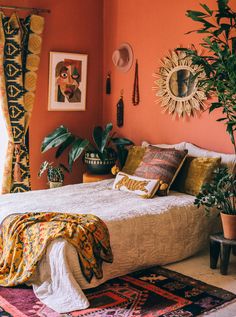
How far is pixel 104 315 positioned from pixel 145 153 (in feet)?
7.13

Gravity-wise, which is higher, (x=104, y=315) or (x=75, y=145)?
(x=75, y=145)

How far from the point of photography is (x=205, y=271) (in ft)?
13.5

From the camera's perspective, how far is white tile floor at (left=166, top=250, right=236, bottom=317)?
3.86 metres

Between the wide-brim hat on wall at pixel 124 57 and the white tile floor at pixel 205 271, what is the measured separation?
235 cm

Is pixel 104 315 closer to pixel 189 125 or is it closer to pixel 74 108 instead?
pixel 189 125

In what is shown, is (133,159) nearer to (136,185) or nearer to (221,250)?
(136,185)

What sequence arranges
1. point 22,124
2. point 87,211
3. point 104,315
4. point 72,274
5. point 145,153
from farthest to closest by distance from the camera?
point 22,124 → point 145,153 → point 87,211 → point 72,274 → point 104,315

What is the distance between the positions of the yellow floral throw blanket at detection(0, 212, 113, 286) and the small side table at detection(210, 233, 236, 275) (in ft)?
2.96

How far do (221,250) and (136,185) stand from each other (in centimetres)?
104

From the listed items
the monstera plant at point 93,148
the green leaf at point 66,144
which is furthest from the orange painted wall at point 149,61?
the green leaf at point 66,144

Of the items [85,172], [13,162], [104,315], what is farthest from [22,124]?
[104,315]

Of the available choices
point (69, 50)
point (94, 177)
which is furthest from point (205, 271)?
point (69, 50)

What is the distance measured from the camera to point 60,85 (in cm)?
583

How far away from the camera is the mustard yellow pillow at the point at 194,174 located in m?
4.65
